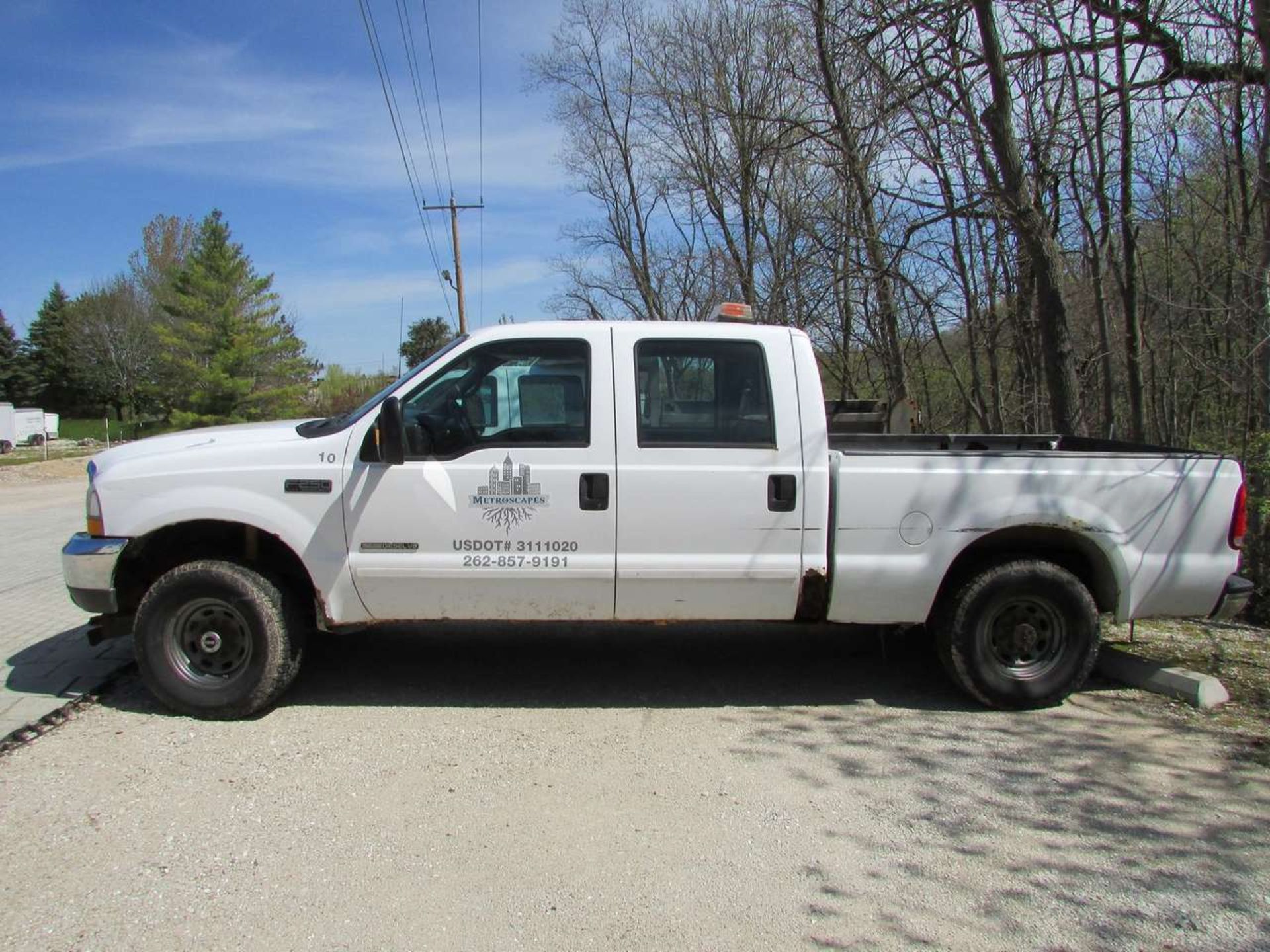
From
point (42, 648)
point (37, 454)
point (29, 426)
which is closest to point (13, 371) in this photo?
point (29, 426)

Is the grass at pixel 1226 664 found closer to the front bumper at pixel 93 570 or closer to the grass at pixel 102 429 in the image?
the front bumper at pixel 93 570

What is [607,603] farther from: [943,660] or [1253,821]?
[1253,821]

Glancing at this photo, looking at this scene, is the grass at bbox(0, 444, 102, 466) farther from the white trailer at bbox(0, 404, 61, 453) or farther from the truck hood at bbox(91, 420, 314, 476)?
the truck hood at bbox(91, 420, 314, 476)

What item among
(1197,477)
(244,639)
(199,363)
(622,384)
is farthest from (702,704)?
(199,363)

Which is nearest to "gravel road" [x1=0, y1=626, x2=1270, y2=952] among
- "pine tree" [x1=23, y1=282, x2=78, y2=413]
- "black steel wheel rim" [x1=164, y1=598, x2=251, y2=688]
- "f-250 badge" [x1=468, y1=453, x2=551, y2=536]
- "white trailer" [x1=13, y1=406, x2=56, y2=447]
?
"black steel wheel rim" [x1=164, y1=598, x2=251, y2=688]

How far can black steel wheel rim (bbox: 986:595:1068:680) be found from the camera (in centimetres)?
491

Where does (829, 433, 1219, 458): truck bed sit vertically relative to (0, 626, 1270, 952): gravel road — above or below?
above

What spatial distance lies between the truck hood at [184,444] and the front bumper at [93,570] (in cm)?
39

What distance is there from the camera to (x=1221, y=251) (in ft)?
31.5

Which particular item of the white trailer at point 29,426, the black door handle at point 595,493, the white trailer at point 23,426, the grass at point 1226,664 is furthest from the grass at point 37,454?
the grass at point 1226,664

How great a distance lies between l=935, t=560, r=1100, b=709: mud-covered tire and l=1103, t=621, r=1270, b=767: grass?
0.70 metres

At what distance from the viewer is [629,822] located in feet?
12.3

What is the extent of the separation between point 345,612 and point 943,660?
325 centimetres

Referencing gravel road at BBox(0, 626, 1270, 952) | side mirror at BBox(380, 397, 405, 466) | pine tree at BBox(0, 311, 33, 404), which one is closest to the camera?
gravel road at BBox(0, 626, 1270, 952)
